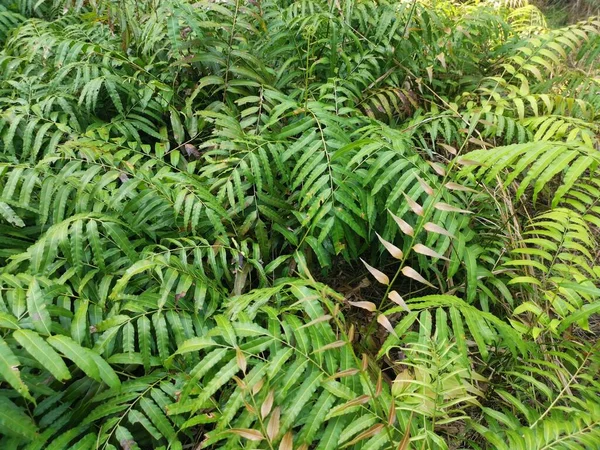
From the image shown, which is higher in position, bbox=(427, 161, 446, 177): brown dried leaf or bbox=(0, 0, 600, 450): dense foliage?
bbox=(427, 161, 446, 177): brown dried leaf

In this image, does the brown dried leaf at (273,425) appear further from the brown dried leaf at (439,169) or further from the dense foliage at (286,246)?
the brown dried leaf at (439,169)

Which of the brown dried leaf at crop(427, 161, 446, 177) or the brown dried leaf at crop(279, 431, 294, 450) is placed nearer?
the brown dried leaf at crop(279, 431, 294, 450)

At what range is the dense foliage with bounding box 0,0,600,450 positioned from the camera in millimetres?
1365

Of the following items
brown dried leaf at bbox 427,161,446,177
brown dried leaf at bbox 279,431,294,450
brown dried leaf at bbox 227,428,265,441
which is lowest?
brown dried leaf at bbox 227,428,265,441

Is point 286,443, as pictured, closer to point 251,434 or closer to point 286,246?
point 251,434

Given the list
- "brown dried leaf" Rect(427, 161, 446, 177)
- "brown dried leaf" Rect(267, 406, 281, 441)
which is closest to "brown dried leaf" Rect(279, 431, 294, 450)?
"brown dried leaf" Rect(267, 406, 281, 441)

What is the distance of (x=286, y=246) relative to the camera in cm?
226

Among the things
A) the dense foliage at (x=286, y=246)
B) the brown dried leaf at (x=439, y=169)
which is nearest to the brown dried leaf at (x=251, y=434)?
the dense foliage at (x=286, y=246)

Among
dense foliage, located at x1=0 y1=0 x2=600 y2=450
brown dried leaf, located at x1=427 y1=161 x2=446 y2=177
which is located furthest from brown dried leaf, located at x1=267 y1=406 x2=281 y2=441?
brown dried leaf, located at x1=427 y1=161 x2=446 y2=177

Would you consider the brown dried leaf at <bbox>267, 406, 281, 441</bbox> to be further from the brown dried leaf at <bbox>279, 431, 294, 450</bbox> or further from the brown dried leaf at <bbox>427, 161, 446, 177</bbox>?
the brown dried leaf at <bbox>427, 161, 446, 177</bbox>

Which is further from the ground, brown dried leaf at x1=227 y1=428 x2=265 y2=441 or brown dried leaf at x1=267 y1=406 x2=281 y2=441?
brown dried leaf at x1=267 y1=406 x2=281 y2=441

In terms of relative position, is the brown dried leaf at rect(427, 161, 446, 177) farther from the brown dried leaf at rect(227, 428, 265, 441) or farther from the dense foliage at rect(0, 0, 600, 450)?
the brown dried leaf at rect(227, 428, 265, 441)

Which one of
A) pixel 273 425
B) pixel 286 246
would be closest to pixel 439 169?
pixel 273 425

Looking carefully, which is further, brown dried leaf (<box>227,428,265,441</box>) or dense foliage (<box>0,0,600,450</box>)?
dense foliage (<box>0,0,600,450</box>)
